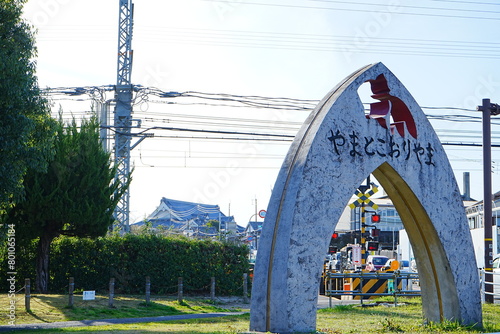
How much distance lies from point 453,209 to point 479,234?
2261 cm

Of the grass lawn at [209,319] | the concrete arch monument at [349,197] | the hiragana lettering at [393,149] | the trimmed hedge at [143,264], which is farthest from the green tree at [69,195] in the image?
the hiragana lettering at [393,149]

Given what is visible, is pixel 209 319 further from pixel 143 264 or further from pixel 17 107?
pixel 143 264

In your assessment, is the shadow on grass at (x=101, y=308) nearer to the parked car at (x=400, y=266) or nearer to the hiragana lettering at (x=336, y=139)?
the hiragana lettering at (x=336, y=139)

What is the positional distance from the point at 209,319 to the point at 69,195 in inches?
323

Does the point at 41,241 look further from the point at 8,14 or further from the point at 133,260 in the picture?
the point at 8,14

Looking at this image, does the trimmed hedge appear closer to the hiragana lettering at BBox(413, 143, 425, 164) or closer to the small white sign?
the small white sign

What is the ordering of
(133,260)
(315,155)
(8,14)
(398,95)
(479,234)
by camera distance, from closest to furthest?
1. (315,155)
2. (398,95)
3. (8,14)
4. (133,260)
5. (479,234)

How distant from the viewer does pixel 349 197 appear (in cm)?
1023

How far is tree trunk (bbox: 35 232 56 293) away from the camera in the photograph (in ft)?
73.5

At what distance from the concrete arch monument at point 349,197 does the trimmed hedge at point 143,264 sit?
1468cm

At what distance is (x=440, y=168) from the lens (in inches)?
463

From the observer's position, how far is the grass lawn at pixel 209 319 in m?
11.2

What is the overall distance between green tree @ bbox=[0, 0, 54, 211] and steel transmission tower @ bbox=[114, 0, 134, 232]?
10974 mm

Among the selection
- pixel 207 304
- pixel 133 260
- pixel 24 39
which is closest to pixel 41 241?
pixel 133 260
